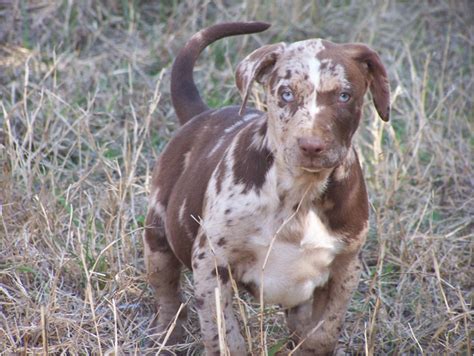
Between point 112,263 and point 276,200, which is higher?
point 276,200

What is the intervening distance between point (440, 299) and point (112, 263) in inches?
63.6

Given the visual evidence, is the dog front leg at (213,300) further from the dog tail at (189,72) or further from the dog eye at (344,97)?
the dog tail at (189,72)

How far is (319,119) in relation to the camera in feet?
11.2

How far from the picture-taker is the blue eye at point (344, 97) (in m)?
3.51

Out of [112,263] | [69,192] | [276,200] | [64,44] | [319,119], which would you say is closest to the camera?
[319,119]

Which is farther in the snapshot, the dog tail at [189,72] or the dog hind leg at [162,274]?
the dog tail at [189,72]

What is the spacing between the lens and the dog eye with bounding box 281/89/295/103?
349cm

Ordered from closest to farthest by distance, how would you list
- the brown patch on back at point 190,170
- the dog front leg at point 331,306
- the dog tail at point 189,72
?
the dog front leg at point 331,306 → the brown patch on back at point 190,170 → the dog tail at point 189,72

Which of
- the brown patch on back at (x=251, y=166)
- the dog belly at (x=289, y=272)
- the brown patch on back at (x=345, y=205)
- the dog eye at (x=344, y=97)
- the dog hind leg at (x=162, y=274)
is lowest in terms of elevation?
the dog hind leg at (x=162, y=274)

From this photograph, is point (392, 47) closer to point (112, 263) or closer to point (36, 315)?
point (112, 263)

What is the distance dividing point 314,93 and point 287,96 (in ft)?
0.34

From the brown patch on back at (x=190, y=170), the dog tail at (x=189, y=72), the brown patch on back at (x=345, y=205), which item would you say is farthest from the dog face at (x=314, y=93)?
the dog tail at (x=189, y=72)

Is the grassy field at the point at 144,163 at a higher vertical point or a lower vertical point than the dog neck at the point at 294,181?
lower

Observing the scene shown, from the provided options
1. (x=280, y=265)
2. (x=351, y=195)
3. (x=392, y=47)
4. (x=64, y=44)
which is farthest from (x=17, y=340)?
(x=392, y=47)
